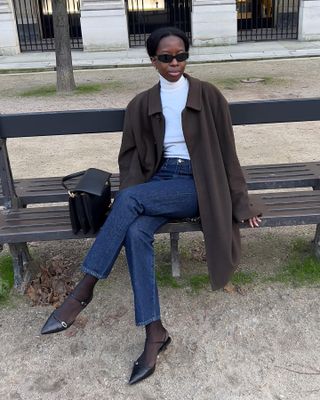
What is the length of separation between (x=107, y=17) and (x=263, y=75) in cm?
674

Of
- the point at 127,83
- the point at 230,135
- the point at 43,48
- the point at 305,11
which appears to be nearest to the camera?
the point at 230,135

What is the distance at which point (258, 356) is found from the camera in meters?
2.55

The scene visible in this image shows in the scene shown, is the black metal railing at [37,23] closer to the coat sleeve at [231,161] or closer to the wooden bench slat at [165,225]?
the wooden bench slat at [165,225]

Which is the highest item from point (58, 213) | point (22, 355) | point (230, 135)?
A: point (230, 135)

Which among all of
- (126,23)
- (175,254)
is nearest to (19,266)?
(175,254)

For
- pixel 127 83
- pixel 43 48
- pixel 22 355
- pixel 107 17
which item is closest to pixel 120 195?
pixel 22 355

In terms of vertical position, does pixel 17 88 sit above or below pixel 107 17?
below

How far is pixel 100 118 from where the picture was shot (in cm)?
307

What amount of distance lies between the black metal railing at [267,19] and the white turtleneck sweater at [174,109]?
14657 millimetres

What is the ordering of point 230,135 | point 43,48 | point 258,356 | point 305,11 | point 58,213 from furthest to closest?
point 43,48 → point 305,11 → point 58,213 → point 230,135 → point 258,356

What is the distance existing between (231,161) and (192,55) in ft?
39.0

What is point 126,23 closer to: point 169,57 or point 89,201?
point 169,57

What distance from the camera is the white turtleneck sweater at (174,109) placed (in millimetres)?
2834

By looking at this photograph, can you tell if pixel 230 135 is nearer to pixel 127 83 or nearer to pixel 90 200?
pixel 90 200
